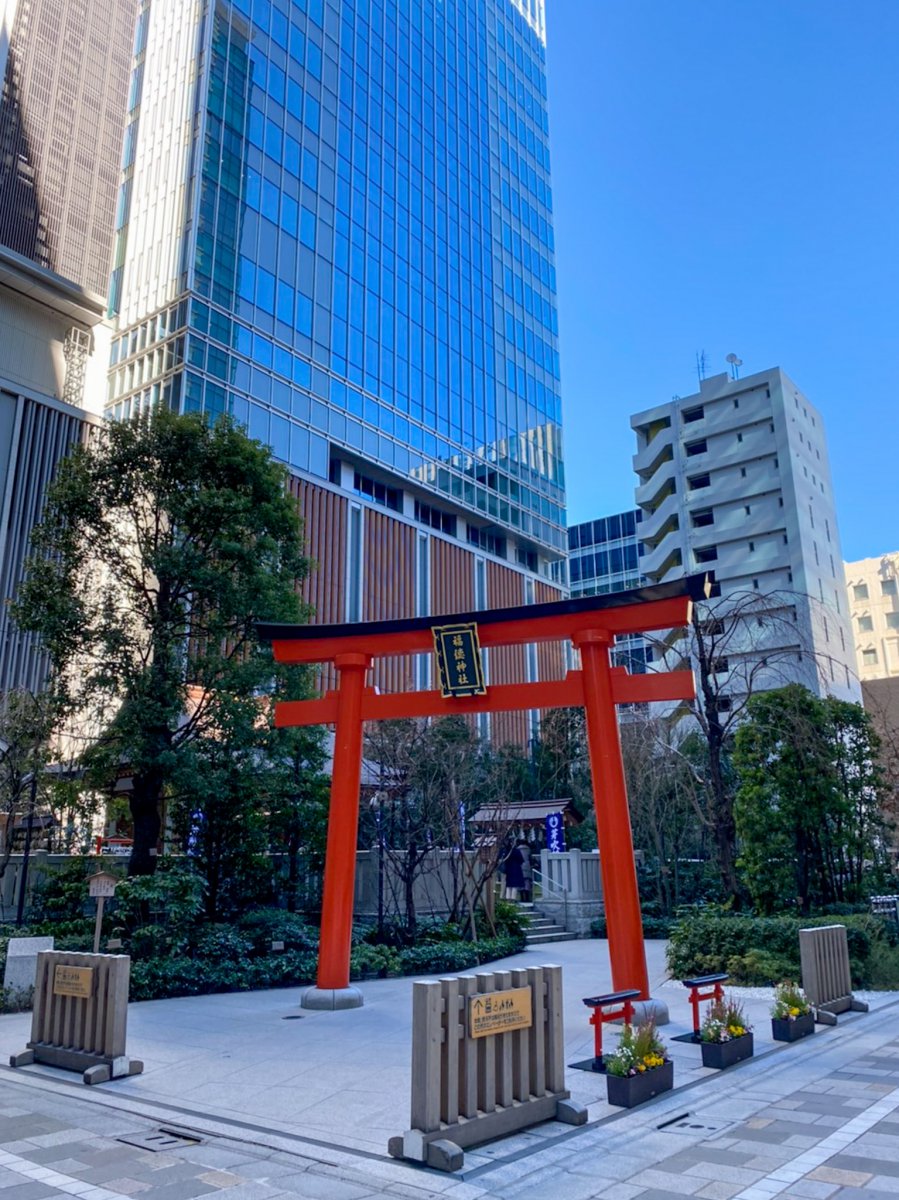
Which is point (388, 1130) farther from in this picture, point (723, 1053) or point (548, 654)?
point (548, 654)

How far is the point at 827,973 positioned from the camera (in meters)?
10.8

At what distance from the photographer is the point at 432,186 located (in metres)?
56.7

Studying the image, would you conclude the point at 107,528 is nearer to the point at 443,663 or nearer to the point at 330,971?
the point at 443,663

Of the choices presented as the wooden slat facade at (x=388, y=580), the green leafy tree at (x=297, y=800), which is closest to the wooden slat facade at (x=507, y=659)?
the wooden slat facade at (x=388, y=580)

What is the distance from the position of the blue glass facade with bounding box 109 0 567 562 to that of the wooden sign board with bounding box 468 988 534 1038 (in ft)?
110

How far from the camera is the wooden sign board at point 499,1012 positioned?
6219 millimetres

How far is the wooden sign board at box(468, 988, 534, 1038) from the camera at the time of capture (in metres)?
6.22

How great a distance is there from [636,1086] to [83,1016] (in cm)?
533

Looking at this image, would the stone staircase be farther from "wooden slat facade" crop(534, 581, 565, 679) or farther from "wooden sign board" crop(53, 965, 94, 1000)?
"wooden slat facade" crop(534, 581, 565, 679)

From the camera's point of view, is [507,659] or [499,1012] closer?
[499,1012]

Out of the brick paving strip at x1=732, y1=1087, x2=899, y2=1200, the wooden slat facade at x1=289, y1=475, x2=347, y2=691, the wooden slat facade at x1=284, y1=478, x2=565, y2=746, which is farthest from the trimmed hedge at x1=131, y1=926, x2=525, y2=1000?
the wooden slat facade at x1=289, y1=475, x2=347, y2=691

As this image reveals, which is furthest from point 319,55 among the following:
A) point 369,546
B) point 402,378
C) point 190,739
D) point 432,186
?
point 190,739

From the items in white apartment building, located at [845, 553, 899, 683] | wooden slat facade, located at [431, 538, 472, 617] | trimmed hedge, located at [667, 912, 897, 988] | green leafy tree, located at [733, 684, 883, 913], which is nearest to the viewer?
trimmed hedge, located at [667, 912, 897, 988]

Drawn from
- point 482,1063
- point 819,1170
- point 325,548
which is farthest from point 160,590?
point 325,548
